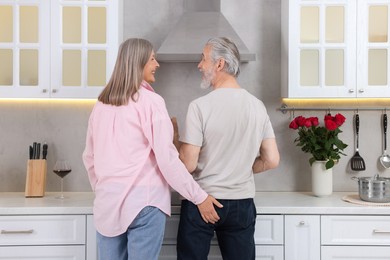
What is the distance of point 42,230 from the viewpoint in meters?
2.79

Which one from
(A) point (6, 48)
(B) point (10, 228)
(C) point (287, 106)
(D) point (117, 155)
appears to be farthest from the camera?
(C) point (287, 106)

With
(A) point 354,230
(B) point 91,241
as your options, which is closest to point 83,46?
(B) point 91,241

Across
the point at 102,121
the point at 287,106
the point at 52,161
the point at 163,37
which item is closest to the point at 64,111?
the point at 52,161

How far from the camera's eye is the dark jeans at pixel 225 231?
8.06 feet

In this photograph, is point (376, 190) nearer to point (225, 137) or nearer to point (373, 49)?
point (373, 49)

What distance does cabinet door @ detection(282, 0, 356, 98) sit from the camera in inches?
122

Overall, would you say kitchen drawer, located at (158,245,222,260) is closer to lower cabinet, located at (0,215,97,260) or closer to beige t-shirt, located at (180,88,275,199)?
lower cabinet, located at (0,215,97,260)

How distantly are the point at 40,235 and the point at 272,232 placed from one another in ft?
4.01

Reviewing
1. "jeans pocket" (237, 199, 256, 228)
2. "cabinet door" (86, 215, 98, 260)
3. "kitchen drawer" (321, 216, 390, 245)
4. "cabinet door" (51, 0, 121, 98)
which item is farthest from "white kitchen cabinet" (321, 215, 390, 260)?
"cabinet door" (51, 0, 121, 98)

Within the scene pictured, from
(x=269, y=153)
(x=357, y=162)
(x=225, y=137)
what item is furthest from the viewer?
(x=357, y=162)

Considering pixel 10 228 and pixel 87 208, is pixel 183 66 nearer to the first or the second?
pixel 87 208

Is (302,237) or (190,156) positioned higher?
(190,156)

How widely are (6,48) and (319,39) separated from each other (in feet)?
5.96

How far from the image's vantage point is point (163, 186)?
239 centimetres
